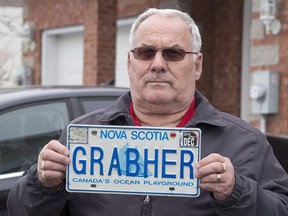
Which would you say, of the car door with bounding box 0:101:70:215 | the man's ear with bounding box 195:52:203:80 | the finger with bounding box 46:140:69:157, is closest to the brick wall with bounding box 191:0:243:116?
the car door with bounding box 0:101:70:215

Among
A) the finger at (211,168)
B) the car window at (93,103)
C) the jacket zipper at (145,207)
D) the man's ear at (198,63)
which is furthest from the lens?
the car window at (93,103)

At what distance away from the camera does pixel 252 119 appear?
25.8ft

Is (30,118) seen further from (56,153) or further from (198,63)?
(56,153)

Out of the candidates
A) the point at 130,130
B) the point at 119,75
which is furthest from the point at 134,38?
the point at 119,75

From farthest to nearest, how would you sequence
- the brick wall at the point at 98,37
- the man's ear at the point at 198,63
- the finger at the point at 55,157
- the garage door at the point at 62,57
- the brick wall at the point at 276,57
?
the garage door at the point at 62,57
the brick wall at the point at 98,37
the brick wall at the point at 276,57
the man's ear at the point at 198,63
the finger at the point at 55,157

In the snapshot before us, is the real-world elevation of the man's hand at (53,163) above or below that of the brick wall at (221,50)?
A: below

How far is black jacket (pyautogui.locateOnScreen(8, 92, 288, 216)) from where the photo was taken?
2.63 meters

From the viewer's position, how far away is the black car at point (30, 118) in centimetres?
457

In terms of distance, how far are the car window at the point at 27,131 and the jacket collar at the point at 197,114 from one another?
1835mm

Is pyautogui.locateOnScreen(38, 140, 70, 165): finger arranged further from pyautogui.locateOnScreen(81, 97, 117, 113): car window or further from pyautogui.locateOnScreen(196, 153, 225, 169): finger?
pyautogui.locateOnScreen(81, 97, 117, 113): car window

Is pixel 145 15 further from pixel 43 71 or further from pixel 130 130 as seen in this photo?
pixel 43 71

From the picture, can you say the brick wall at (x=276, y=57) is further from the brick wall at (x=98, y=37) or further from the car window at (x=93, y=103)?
the car window at (x=93, y=103)

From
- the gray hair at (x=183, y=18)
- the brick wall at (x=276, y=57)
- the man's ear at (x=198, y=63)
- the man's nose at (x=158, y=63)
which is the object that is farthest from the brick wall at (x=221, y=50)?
the man's nose at (x=158, y=63)

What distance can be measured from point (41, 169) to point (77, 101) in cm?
243
